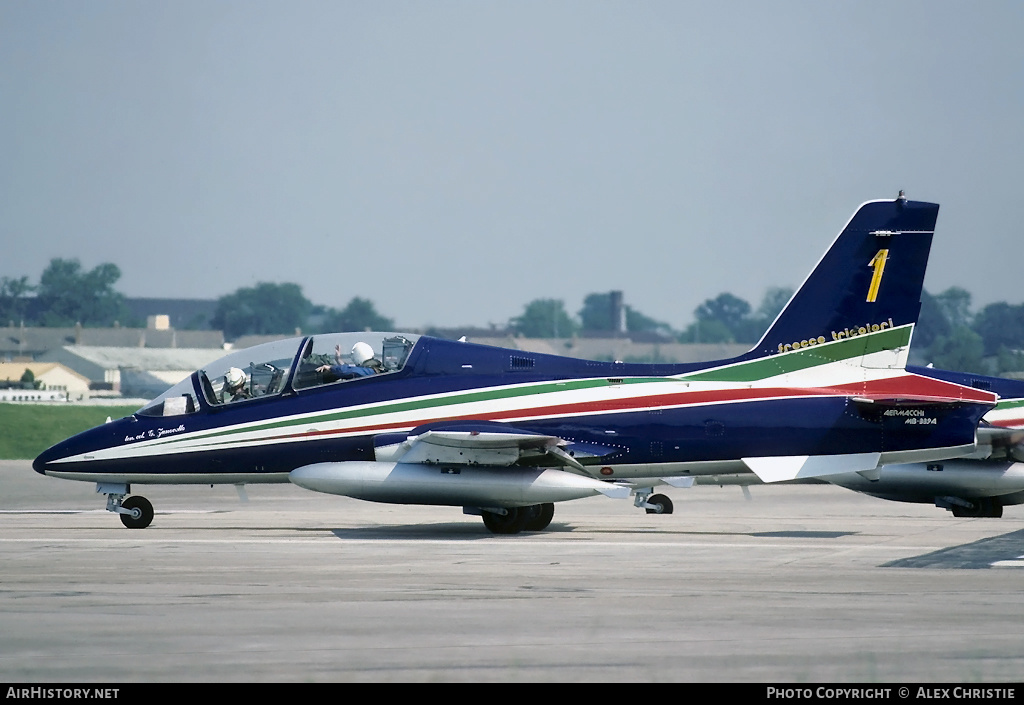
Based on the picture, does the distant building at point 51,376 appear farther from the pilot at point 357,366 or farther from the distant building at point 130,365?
the pilot at point 357,366

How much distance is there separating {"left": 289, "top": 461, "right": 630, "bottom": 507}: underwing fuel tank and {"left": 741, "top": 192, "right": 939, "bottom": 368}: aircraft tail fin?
462 cm

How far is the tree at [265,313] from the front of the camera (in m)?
136

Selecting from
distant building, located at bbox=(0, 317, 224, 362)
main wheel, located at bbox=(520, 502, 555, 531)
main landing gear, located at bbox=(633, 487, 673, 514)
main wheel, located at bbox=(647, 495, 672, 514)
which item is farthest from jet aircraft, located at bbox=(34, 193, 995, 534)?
distant building, located at bbox=(0, 317, 224, 362)

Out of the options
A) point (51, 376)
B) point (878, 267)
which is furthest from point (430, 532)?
point (51, 376)

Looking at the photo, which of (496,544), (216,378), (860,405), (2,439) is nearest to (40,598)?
(496,544)

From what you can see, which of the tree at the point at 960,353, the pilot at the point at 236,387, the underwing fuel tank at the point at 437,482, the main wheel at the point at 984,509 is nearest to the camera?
the underwing fuel tank at the point at 437,482

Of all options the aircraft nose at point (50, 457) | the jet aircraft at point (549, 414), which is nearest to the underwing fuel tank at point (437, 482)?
the jet aircraft at point (549, 414)

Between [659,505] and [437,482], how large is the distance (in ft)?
23.5

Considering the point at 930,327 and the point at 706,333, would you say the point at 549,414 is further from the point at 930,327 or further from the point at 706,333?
the point at 706,333

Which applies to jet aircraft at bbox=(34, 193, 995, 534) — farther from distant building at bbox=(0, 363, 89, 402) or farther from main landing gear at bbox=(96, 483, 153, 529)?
distant building at bbox=(0, 363, 89, 402)

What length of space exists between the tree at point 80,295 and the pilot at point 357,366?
135 m

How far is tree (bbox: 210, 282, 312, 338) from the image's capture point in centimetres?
13575

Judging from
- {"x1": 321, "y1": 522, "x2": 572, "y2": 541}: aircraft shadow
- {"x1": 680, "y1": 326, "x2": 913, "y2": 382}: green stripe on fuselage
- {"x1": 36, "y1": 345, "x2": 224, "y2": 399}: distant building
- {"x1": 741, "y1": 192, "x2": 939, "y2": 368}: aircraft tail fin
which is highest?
{"x1": 741, "y1": 192, "x2": 939, "y2": 368}: aircraft tail fin
